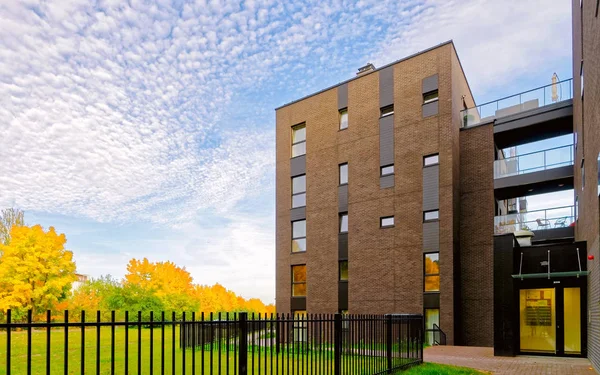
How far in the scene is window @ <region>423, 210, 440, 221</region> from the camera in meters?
21.6

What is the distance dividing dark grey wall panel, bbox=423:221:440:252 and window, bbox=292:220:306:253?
24.6 ft

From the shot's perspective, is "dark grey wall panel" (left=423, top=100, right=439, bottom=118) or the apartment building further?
"dark grey wall panel" (left=423, top=100, right=439, bottom=118)

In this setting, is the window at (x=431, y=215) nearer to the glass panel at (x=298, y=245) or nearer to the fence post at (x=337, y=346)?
the glass panel at (x=298, y=245)

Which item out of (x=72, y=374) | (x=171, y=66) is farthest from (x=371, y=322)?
(x=171, y=66)

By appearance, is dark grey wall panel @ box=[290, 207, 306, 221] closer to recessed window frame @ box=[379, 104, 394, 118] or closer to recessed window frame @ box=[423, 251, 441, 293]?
recessed window frame @ box=[379, 104, 394, 118]

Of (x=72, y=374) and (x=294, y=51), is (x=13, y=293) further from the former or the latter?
(x=294, y=51)

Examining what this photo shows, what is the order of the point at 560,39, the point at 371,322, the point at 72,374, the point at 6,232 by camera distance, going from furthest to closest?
the point at 6,232 < the point at 560,39 < the point at 72,374 < the point at 371,322

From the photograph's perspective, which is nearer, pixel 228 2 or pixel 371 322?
pixel 371 322

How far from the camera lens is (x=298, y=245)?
2670 centimetres

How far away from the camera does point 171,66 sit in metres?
15.7

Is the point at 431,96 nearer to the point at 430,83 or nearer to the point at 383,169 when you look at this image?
the point at 430,83

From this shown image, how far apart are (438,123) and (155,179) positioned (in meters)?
18.1

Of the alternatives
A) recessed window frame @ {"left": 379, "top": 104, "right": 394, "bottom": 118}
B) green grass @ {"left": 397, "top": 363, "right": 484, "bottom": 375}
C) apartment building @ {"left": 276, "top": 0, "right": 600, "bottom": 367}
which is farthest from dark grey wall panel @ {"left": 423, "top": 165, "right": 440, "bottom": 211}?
green grass @ {"left": 397, "top": 363, "right": 484, "bottom": 375}

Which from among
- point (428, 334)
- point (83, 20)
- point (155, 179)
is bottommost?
point (428, 334)
